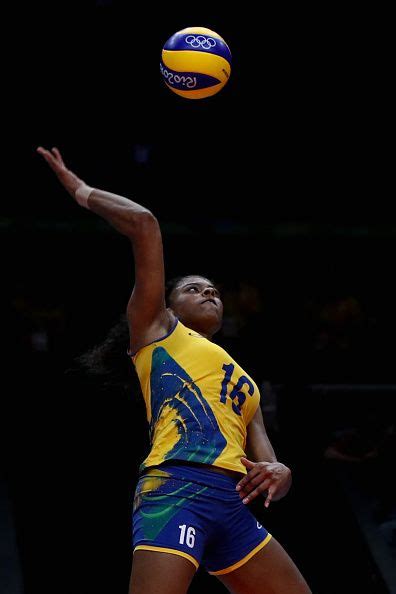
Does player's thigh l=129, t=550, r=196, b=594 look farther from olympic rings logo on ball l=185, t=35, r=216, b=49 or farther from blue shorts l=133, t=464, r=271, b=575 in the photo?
olympic rings logo on ball l=185, t=35, r=216, b=49

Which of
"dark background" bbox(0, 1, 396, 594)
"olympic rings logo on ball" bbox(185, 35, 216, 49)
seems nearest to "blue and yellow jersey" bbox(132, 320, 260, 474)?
"olympic rings logo on ball" bbox(185, 35, 216, 49)

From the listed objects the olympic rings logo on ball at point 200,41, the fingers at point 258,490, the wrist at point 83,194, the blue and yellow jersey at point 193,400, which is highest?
the olympic rings logo on ball at point 200,41

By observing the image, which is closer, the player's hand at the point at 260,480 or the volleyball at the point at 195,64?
the player's hand at the point at 260,480

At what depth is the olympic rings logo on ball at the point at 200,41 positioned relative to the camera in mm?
4562

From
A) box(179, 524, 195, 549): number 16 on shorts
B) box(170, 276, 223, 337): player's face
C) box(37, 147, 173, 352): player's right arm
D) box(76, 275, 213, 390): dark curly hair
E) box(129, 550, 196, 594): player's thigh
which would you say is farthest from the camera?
box(76, 275, 213, 390): dark curly hair

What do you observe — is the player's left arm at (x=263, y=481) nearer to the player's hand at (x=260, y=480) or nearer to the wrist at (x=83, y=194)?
the player's hand at (x=260, y=480)

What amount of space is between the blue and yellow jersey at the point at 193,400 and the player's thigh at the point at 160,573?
0.37 m

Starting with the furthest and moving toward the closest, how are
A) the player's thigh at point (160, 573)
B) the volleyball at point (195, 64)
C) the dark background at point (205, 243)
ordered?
the dark background at point (205, 243) → the volleyball at point (195, 64) → the player's thigh at point (160, 573)

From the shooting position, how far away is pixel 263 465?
3.31 meters

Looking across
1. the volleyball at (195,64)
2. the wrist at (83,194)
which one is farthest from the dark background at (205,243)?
the wrist at (83,194)

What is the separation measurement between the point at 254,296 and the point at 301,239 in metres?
1.61

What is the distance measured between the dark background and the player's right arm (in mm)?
2781

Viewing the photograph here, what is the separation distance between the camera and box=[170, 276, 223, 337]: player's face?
3.80 m

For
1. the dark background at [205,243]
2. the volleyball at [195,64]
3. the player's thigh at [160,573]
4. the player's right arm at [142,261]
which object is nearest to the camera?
the player's thigh at [160,573]
